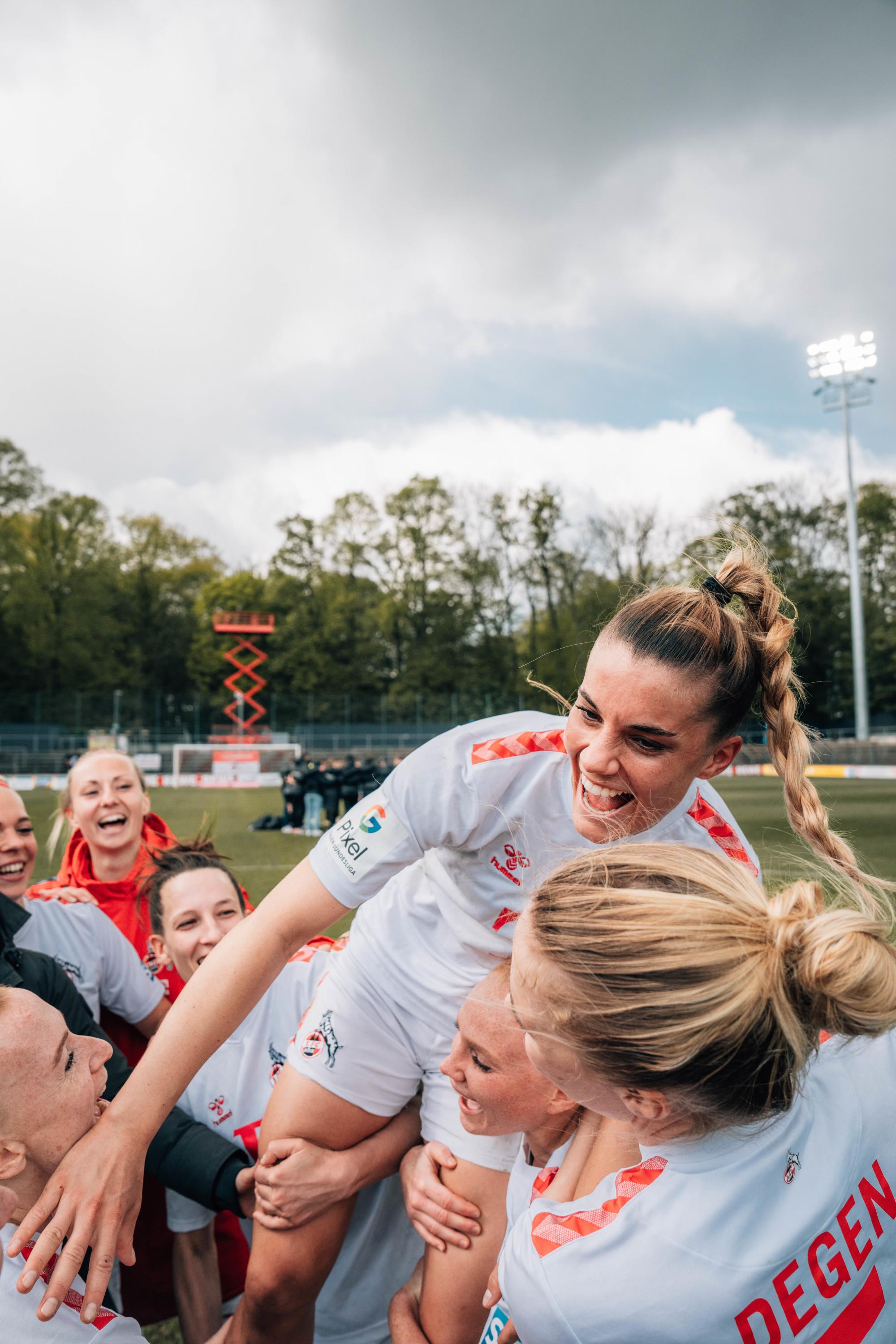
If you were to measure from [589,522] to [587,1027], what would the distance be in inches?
1728

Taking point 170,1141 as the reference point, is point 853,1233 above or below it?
above

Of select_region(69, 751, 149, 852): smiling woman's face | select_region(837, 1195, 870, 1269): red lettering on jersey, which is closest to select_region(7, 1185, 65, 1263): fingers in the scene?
select_region(837, 1195, 870, 1269): red lettering on jersey

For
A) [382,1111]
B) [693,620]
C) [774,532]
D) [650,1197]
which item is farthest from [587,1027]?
[774,532]

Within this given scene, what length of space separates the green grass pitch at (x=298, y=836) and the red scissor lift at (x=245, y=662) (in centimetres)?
1576

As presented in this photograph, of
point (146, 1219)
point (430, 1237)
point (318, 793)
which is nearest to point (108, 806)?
point (146, 1219)

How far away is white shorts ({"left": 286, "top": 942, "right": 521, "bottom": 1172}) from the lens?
2377mm

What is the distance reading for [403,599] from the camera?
45875 mm

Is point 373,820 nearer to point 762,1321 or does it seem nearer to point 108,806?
point 762,1321

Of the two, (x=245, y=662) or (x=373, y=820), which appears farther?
(x=245, y=662)

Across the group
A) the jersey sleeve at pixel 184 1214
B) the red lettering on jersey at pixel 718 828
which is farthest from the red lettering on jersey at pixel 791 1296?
the jersey sleeve at pixel 184 1214

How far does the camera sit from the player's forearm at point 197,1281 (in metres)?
2.54

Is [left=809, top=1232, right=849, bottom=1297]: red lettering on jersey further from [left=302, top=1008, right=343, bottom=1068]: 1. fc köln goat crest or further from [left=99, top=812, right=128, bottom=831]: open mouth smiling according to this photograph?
[left=99, top=812, right=128, bottom=831]: open mouth smiling

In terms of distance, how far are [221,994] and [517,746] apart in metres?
0.83

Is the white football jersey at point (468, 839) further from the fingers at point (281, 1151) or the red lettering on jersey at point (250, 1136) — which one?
the red lettering on jersey at point (250, 1136)
